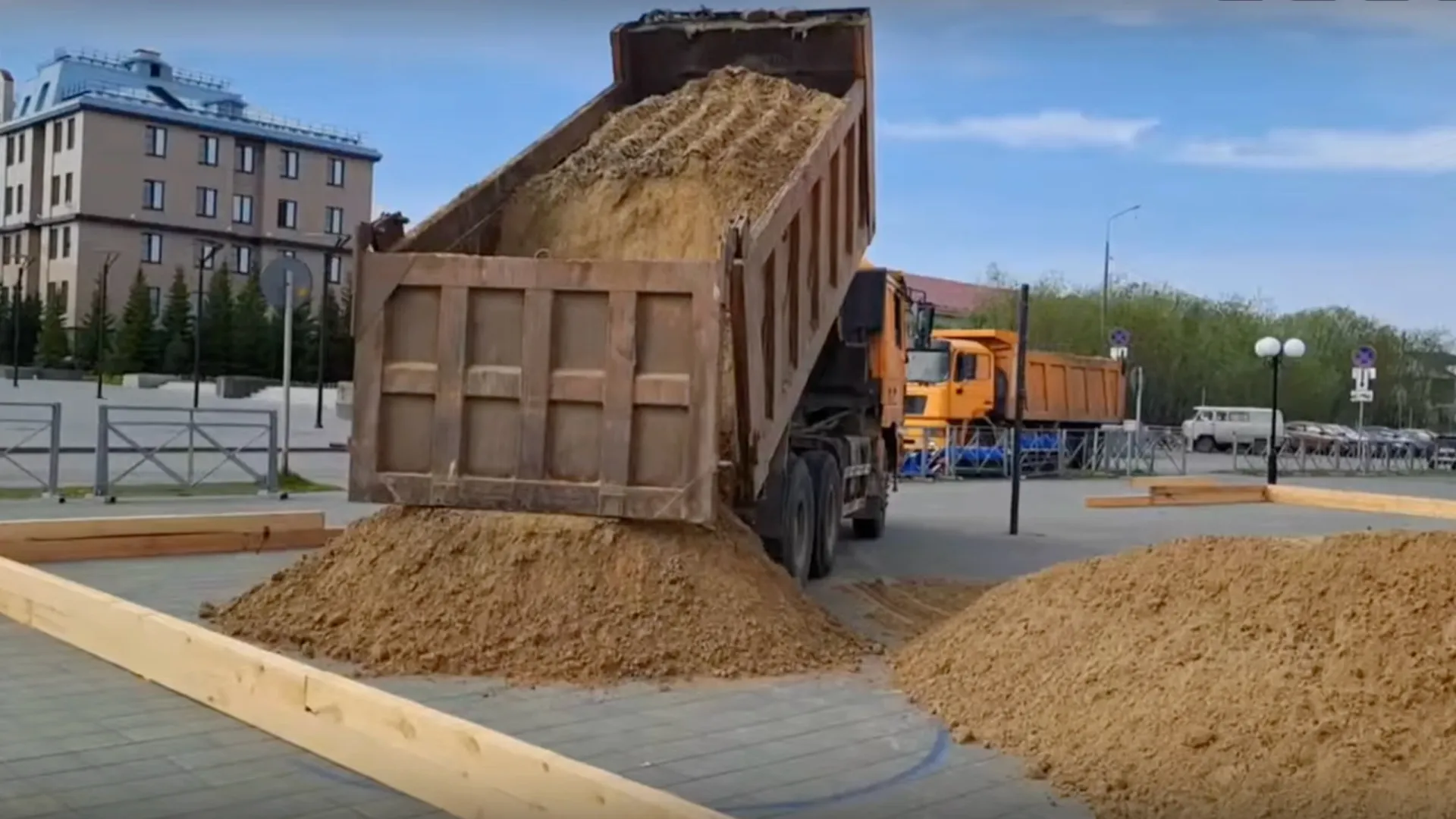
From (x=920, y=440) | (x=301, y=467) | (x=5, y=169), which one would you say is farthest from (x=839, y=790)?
(x=5, y=169)

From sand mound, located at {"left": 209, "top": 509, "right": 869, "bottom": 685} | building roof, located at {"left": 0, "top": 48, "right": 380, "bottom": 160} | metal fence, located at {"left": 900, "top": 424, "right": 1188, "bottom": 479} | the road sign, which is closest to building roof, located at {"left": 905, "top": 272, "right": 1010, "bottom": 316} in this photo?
metal fence, located at {"left": 900, "top": 424, "right": 1188, "bottom": 479}

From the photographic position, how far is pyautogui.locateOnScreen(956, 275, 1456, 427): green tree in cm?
5588

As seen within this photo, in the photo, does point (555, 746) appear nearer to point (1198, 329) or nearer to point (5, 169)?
point (5, 169)

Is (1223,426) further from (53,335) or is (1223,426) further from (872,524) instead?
(53,335)

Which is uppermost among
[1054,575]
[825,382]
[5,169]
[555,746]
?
[5,169]

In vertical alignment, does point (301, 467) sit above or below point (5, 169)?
below

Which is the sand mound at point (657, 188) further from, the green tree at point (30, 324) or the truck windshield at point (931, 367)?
the green tree at point (30, 324)

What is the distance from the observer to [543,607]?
7.66 metres

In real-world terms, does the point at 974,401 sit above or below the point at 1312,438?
above

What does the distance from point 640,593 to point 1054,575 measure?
2.39 meters

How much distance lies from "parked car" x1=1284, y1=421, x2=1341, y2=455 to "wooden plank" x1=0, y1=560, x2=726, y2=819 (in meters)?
39.3

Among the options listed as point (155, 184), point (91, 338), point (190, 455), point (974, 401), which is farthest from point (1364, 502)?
point (91, 338)

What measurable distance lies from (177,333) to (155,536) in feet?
163

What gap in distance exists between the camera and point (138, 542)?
38.6 ft
